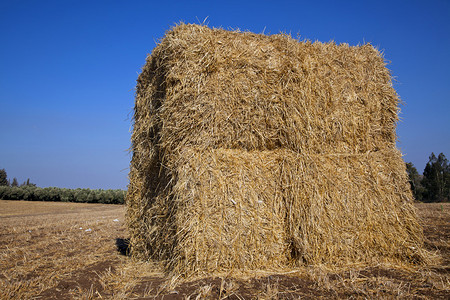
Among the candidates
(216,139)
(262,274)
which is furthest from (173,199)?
(262,274)

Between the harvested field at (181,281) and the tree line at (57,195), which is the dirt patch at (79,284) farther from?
→ the tree line at (57,195)

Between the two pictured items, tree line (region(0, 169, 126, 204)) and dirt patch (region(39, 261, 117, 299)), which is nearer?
dirt patch (region(39, 261, 117, 299))

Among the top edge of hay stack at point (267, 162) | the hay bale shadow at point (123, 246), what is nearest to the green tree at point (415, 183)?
the top edge of hay stack at point (267, 162)

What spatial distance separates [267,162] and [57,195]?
96.1ft

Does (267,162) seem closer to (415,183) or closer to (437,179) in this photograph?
(437,179)

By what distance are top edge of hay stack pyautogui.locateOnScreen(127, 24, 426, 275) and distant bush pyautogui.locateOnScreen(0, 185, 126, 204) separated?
25234mm

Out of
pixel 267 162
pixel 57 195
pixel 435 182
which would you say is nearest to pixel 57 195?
pixel 57 195

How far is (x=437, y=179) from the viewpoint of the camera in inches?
1040

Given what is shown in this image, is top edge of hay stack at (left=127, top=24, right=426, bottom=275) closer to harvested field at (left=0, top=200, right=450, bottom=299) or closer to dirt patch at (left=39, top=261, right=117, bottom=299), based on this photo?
harvested field at (left=0, top=200, right=450, bottom=299)

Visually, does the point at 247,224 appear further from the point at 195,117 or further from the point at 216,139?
the point at 195,117

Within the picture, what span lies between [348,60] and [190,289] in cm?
486

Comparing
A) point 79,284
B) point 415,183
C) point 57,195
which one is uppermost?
point 415,183

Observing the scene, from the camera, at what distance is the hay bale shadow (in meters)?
6.47

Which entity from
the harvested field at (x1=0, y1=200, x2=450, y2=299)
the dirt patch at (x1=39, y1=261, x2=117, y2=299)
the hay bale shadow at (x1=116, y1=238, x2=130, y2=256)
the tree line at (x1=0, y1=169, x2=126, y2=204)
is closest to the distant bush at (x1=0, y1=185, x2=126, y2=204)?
the tree line at (x1=0, y1=169, x2=126, y2=204)
